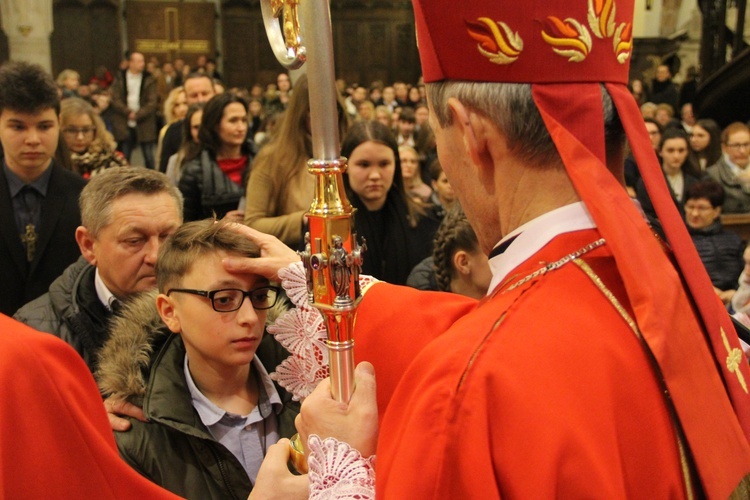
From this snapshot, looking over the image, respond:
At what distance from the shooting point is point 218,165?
4598 mm

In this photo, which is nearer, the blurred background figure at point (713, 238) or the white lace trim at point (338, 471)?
the white lace trim at point (338, 471)

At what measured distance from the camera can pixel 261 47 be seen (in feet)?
62.3

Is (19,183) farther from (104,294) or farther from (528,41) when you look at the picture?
(528,41)

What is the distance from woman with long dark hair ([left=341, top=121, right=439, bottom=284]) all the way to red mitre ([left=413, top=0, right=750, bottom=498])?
98.1 inches

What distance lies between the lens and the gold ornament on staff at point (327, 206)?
50.8 inches

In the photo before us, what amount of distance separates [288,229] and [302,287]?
1999 millimetres

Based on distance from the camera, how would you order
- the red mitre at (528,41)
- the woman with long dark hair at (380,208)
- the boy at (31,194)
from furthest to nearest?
the woman with long dark hair at (380,208), the boy at (31,194), the red mitre at (528,41)

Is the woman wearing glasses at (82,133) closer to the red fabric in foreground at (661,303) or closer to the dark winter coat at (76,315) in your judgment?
the dark winter coat at (76,315)

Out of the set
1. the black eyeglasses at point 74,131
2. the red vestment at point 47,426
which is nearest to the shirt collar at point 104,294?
the red vestment at point 47,426

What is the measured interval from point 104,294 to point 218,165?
215 cm

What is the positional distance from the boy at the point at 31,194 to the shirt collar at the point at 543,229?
7.81 feet

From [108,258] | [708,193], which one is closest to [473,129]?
[108,258]

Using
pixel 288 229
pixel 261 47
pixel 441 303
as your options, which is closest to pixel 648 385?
pixel 441 303

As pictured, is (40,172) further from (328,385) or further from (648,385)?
(648,385)
